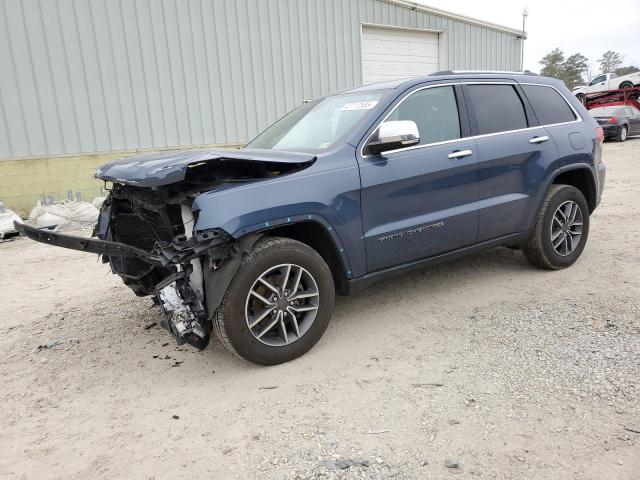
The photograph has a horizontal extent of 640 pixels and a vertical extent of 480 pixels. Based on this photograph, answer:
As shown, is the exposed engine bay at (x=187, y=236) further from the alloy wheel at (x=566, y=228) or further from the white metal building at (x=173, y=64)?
the white metal building at (x=173, y=64)

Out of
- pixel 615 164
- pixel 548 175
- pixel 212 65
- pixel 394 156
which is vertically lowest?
pixel 615 164

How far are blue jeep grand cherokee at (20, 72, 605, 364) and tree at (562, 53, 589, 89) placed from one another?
66398mm

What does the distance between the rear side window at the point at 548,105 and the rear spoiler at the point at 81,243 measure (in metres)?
3.73

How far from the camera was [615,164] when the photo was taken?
13547 mm

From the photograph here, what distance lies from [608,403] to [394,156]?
2064mm

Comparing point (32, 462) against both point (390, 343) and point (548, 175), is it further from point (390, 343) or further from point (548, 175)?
point (548, 175)

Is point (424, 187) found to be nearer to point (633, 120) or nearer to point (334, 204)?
point (334, 204)

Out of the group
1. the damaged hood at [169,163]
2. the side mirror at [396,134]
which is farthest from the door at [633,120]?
the damaged hood at [169,163]

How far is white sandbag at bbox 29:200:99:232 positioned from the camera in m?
8.47

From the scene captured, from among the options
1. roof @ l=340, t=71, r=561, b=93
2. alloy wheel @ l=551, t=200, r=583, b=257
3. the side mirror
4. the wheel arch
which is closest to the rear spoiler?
the side mirror

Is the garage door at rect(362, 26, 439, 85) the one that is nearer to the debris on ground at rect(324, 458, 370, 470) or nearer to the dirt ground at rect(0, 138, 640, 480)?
the dirt ground at rect(0, 138, 640, 480)

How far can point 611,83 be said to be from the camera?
1129 inches

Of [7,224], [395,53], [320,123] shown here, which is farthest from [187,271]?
[395,53]

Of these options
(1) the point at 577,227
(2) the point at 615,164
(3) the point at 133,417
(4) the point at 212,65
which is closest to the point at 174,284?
(3) the point at 133,417
